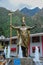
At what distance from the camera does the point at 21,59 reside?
1105 centimetres

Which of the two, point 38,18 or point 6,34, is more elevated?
point 38,18

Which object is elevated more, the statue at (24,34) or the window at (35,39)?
the window at (35,39)

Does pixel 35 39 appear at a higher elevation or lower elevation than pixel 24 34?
higher

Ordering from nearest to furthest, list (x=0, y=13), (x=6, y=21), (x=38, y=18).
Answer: (x=6, y=21), (x=0, y=13), (x=38, y=18)

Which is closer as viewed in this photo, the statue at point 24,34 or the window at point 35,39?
the statue at point 24,34

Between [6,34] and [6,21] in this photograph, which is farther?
[6,21]

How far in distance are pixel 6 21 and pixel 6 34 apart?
747cm

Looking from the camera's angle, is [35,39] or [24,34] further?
[35,39]

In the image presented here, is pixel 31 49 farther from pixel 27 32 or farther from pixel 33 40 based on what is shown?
pixel 27 32

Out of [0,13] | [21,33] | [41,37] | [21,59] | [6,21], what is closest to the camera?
[21,59]

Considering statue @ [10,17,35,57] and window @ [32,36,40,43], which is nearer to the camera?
statue @ [10,17,35,57]

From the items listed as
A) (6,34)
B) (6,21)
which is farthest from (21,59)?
(6,21)

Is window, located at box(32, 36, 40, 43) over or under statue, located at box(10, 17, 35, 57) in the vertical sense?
over

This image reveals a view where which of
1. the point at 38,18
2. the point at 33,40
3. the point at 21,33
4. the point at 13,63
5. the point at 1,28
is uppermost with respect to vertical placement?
the point at 38,18
